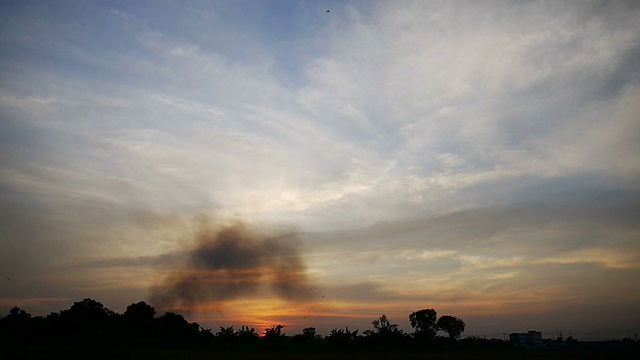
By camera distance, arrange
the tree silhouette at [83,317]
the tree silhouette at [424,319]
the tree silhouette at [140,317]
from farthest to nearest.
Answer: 1. the tree silhouette at [424,319]
2. the tree silhouette at [140,317]
3. the tree silhouette at [83,317]

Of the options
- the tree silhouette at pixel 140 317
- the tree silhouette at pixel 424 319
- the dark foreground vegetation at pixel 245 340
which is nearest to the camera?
the dark foreground vegetation at pixel 245 340

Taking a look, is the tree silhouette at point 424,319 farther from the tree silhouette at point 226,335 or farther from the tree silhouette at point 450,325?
the tree silhouette at point 226,335

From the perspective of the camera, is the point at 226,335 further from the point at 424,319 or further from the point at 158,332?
the point at 424,319

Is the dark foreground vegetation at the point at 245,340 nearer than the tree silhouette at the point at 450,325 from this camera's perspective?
Yes

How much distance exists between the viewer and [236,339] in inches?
3118

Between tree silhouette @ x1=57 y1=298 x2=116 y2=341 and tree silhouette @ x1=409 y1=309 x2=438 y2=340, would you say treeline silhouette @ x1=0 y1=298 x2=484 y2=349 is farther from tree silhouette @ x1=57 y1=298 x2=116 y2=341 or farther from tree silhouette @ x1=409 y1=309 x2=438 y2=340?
tree silhouette @ x1=409 y1=309 x2=438 y2=340

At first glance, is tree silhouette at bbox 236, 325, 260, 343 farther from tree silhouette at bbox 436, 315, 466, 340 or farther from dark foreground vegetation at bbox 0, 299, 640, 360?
tree silhouette at bbox 436, 315, 466, 340

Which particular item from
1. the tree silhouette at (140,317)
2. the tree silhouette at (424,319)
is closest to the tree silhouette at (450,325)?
the tree silhouette at (424,319)

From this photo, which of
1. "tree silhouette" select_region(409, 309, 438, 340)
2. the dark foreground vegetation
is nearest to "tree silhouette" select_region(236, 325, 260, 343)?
the dark foreground vegetation

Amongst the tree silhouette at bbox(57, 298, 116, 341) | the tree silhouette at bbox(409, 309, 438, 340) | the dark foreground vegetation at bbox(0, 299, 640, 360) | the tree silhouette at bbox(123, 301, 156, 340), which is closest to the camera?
the dark foreground vegetation at bbox(0, 299, 640, 360)

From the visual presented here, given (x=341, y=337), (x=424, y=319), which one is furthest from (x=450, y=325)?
(x=341, y=337)

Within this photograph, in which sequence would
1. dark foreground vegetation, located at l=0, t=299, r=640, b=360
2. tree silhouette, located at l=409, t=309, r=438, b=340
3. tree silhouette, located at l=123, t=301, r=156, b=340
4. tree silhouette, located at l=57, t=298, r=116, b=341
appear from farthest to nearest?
tree silhouette, located at l=409, t=309, r=438, b=340
tree silhouette, located at l=123, t=301, r=156, b=340
tree silhouette, located at l=57, t=298, r=116, b=341
dark foreground vegetation, located at l=0, t=299, r=640, b=360

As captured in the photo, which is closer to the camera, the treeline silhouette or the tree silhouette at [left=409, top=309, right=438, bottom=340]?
the treeline silhouette

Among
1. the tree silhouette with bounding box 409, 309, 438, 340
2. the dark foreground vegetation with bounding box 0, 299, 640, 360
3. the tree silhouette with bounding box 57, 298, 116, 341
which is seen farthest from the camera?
the tree silhouette with bounding box 409, 309, 438, 340
